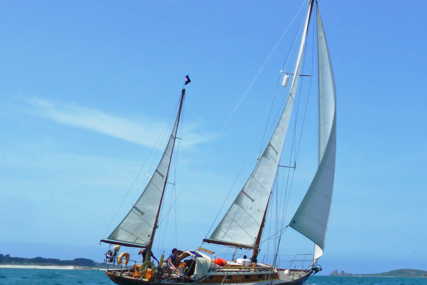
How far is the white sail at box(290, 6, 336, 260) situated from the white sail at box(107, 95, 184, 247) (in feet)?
26.0

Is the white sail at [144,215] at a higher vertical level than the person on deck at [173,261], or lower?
higher

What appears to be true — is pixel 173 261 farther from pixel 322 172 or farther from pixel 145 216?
pixel 322 172

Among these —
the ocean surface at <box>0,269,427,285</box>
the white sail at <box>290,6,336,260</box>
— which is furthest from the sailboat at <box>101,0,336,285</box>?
the ocean surface at <box>0,269,427,285</box>

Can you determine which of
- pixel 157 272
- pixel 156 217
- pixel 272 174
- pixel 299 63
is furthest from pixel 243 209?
pixel 299 63

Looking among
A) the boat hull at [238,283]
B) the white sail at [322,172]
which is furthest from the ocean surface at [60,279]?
the white sail at [322,172]

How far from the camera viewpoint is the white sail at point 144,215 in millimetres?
27844

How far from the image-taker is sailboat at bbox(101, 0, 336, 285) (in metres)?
25.8

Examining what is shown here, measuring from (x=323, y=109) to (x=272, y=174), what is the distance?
17.6 ft

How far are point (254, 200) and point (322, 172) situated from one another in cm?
436

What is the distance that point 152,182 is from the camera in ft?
94.1

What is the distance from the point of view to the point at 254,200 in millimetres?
29719

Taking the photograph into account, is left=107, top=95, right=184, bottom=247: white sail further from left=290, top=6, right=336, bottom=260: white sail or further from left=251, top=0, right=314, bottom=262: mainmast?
left=290, top=6, right=336, bottom=260: white sail

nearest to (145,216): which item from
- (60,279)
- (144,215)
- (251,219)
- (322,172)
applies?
(144,215)

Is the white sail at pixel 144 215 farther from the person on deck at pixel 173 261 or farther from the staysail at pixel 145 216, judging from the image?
the person on deck at pixel 173 261
